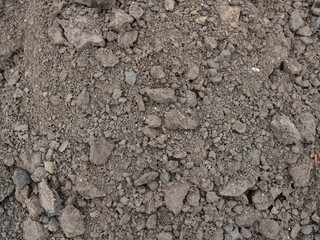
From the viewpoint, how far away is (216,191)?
2496 mm

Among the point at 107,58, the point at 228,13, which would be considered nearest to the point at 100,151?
the point at 107,58

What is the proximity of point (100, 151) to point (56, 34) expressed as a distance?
613 millimetres

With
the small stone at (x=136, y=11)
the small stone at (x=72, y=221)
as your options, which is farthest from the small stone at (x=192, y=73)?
the small stone at (x=72, y=221)

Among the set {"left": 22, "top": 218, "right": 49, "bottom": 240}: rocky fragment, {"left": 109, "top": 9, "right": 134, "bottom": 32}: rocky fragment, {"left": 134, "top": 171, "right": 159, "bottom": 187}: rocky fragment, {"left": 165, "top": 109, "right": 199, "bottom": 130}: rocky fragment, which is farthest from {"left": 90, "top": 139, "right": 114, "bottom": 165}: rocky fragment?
{"left": 109, "top": 9, "right": 134, "bottom": 32}: rocky fragment

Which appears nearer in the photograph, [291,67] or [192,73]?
[192,73]

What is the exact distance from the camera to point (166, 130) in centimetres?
249

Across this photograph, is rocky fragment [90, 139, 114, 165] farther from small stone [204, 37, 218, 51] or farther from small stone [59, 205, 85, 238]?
small stone [204, 37, 218, 51]

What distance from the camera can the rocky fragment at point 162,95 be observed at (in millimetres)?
2463

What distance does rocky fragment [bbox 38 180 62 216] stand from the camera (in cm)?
251

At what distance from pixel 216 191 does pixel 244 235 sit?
246mm

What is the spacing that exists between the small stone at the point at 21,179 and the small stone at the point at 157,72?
808mm

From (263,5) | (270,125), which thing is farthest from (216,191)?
(263,5)

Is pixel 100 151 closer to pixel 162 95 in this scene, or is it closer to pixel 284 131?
pixel 162 95

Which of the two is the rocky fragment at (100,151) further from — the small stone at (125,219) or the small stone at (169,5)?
the small stone at (169,5)
